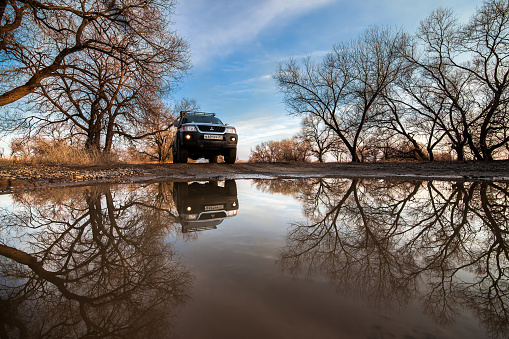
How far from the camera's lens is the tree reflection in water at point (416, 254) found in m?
1.22

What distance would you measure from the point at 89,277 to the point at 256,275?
1.04 meters

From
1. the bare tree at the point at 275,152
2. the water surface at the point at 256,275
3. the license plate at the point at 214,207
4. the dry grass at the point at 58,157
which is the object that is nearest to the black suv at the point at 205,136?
the dry grass at the point at 58,157

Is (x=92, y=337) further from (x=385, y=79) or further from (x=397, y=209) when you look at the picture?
(x=385, y=79)

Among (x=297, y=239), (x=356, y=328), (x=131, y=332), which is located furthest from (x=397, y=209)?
(x=131, y=332)

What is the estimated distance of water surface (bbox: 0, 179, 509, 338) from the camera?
1010 millimetres

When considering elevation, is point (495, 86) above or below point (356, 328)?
above

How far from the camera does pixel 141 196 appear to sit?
424 cm

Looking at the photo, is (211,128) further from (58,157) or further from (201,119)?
(58,157)

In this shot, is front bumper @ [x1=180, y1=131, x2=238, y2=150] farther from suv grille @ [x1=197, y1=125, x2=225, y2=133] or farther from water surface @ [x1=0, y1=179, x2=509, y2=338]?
water surface @ [x1=0, y1=179, x2=509, y2=338]

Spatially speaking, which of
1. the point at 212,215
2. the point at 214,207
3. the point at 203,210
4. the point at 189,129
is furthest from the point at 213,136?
the point at 212,215

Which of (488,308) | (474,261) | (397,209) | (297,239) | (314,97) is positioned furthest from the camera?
(314,97)

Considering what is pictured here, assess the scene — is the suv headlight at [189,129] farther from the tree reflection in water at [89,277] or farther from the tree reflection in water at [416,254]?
the tree reflection in water at [416,254]

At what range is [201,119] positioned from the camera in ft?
32.8

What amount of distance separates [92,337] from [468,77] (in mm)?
19698
